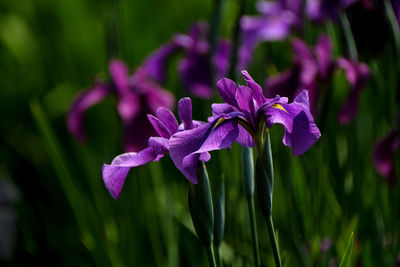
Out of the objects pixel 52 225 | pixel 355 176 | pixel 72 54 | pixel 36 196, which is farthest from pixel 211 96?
pixel 72 54

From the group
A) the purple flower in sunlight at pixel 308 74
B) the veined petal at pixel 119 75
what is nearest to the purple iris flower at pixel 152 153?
the purple flower in sunlight at pixel 308 74

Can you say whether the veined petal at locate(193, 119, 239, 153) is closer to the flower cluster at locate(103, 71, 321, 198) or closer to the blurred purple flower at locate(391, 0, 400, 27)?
the flower cluster at locate(103, 71, 321, 198)

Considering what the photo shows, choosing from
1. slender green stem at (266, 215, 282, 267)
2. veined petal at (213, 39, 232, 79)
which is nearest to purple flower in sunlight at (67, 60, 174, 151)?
veined petal at (213, 39, 232, 79)

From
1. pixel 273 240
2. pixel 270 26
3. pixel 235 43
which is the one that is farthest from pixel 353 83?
pixel 273 240

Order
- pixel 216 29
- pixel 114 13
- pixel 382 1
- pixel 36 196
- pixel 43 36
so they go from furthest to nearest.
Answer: pixel 43 36 → pixel 36 196 → pixel 114 13 → pixel 216 29 → pixel 382 1

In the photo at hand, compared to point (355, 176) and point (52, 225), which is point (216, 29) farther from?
point (52, 225)

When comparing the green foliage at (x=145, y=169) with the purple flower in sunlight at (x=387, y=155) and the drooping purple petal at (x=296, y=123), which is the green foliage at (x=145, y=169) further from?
the drooping purple petal at (x=296, y=123)

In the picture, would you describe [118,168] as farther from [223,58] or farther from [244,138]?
[223,58]

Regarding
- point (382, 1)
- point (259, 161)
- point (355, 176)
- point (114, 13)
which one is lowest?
point (355, 176)
